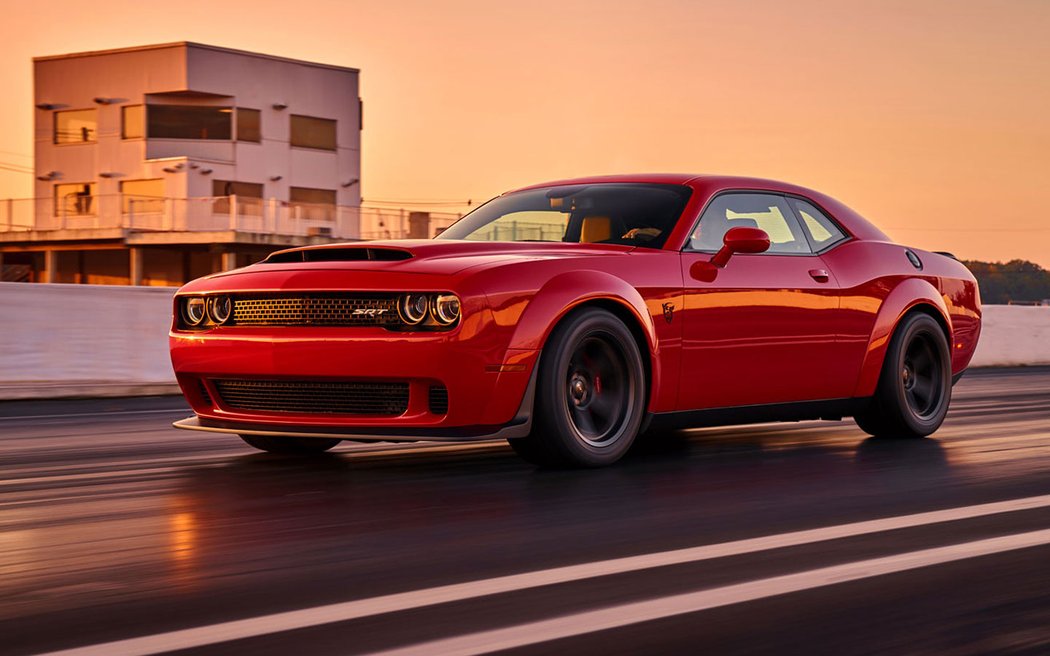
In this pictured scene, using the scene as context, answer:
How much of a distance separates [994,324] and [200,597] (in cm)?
2154

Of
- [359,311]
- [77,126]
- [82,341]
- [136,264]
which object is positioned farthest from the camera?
[77,126]

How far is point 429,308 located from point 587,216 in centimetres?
178

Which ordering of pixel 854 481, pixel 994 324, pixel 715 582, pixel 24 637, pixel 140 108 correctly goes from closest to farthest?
pixel 24 637 → pixel 715 582 → pixel 854 481 → pixel 994 324 → pixel 140 108

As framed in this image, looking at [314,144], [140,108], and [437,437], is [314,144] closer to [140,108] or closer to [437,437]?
[140,108]

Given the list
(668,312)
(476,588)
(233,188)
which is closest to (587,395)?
(668,312)

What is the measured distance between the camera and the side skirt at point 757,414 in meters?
7.19

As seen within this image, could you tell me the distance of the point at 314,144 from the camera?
68.5 meters

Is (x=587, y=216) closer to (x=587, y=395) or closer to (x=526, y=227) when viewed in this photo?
(x=526, y=227)

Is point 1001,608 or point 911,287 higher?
point 911,287

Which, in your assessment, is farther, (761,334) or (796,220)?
(796,220)

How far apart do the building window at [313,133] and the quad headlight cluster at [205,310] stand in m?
61.6

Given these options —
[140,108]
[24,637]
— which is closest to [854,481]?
[24,637]

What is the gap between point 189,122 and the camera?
64562 mm

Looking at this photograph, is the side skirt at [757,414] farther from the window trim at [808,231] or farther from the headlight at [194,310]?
the headlight at [194,310]
